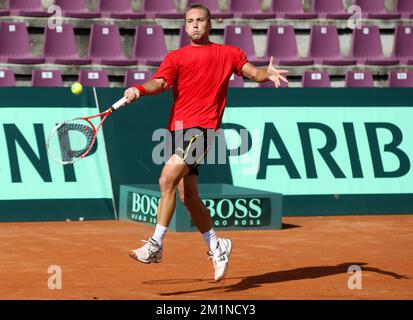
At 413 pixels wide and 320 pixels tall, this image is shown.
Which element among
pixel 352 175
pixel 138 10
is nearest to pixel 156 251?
pixel 352 175

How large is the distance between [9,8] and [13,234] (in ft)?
17.7

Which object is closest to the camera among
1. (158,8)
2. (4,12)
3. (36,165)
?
(36,165)

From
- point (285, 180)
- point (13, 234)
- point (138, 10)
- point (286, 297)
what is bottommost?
point (286, 297)

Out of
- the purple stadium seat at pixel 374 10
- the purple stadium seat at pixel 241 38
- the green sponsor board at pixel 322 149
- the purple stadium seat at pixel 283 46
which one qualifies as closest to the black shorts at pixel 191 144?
the green sponsor board at pixel 322 149

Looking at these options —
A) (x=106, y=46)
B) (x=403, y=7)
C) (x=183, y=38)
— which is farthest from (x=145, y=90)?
(x=403, y=7)

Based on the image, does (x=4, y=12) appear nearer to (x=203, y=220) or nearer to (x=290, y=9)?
(x=290, y=9)

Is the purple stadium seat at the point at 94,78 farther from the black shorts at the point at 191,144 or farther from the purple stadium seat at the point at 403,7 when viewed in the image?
the black shorts at the point at 191,144

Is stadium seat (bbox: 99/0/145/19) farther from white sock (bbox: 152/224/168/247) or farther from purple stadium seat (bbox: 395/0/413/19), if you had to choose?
white sock (bbox: 152/224/168/247)

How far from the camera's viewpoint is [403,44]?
1758 centimetres

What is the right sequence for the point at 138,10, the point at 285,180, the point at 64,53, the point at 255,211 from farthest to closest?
the point at 138,10, the point at 64,53, the point at 285,180, the point at 255,211

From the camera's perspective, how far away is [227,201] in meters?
12.4

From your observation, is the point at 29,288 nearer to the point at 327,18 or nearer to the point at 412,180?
the point at 412,180

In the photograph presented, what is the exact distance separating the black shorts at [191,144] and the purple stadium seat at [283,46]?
8623 mm

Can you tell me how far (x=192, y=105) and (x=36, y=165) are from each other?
4980 millimetres
